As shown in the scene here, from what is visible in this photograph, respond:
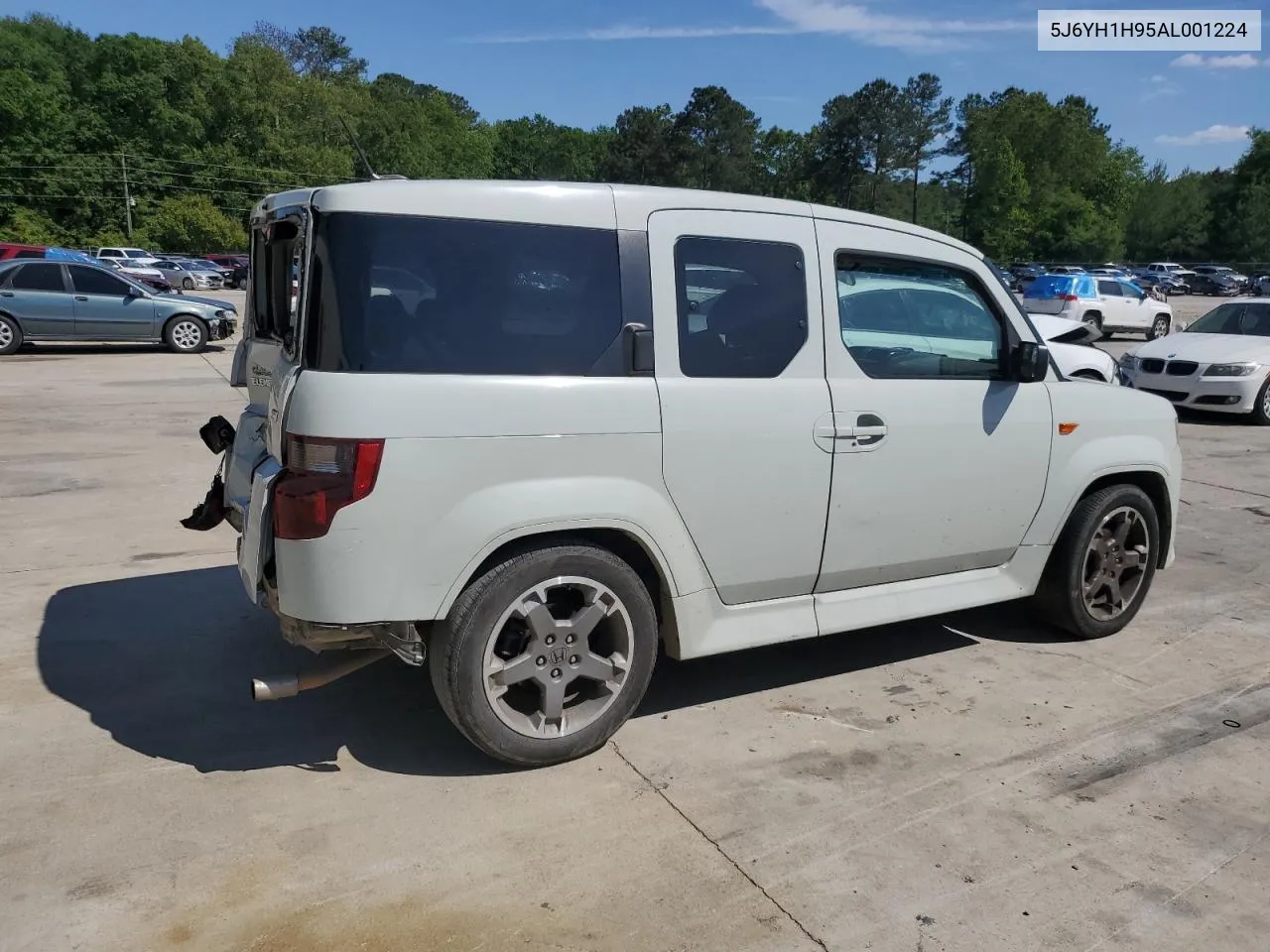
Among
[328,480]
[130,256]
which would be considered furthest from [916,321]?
[130,256]

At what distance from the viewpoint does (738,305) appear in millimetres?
3840

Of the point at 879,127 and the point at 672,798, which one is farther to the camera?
the point at 879,127

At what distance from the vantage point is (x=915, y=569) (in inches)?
173

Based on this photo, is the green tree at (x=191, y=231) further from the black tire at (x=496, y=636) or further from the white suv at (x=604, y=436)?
the black tire at (x=496, y=636)

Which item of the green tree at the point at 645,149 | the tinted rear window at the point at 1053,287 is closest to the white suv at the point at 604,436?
the tinted rear window at the point at 1053,287

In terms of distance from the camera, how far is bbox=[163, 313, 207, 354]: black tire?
18.4 metres

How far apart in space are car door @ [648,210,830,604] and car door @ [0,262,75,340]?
671 inches

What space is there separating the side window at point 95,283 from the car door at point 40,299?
0.65ft

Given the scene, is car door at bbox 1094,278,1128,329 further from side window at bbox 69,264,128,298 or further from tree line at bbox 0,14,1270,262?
tree line at bbox 0,14,1270,262

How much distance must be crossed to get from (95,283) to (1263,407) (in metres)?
18.5

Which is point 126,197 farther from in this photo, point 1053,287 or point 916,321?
point 916,321

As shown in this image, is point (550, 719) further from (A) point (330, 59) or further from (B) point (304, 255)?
(A) point (330, 59)

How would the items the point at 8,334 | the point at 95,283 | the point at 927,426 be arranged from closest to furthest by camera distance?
the point at 927,426 < the point at 8,334 < the point at 95,283

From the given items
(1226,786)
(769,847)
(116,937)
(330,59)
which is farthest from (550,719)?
(330,59)
